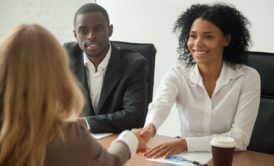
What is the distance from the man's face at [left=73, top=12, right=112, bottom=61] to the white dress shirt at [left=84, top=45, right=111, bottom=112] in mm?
49

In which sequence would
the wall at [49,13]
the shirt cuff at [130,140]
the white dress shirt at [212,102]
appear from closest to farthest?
the shirt cuff at [130,140]
the white dress shirt at [212,102]
the wall at [49,13]

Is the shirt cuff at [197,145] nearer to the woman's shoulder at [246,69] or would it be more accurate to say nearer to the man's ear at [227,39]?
the woman's shoulder at [246,69]

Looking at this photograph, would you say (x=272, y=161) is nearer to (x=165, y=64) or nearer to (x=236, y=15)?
(x=236, y=15)

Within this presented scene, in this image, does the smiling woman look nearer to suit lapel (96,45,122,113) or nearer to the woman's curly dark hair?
the woman's curly dark hair

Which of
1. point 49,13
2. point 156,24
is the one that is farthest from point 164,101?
point 49,13

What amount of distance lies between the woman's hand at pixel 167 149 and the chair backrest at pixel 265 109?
0.58 metres

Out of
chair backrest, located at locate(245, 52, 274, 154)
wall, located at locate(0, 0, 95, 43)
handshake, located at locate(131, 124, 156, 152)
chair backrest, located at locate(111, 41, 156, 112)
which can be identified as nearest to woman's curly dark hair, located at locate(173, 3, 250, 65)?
chair backrest, located at locate(245, 52, 274, 154)

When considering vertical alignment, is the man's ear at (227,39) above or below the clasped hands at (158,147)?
above

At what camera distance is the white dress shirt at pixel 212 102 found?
79.0 inches

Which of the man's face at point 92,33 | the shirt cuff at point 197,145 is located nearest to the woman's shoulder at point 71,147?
the shirt cuff at point 197,145

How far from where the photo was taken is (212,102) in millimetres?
2104

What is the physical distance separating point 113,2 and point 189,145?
7.36ft

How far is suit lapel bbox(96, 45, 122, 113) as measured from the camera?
230cm

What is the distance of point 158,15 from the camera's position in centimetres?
350
